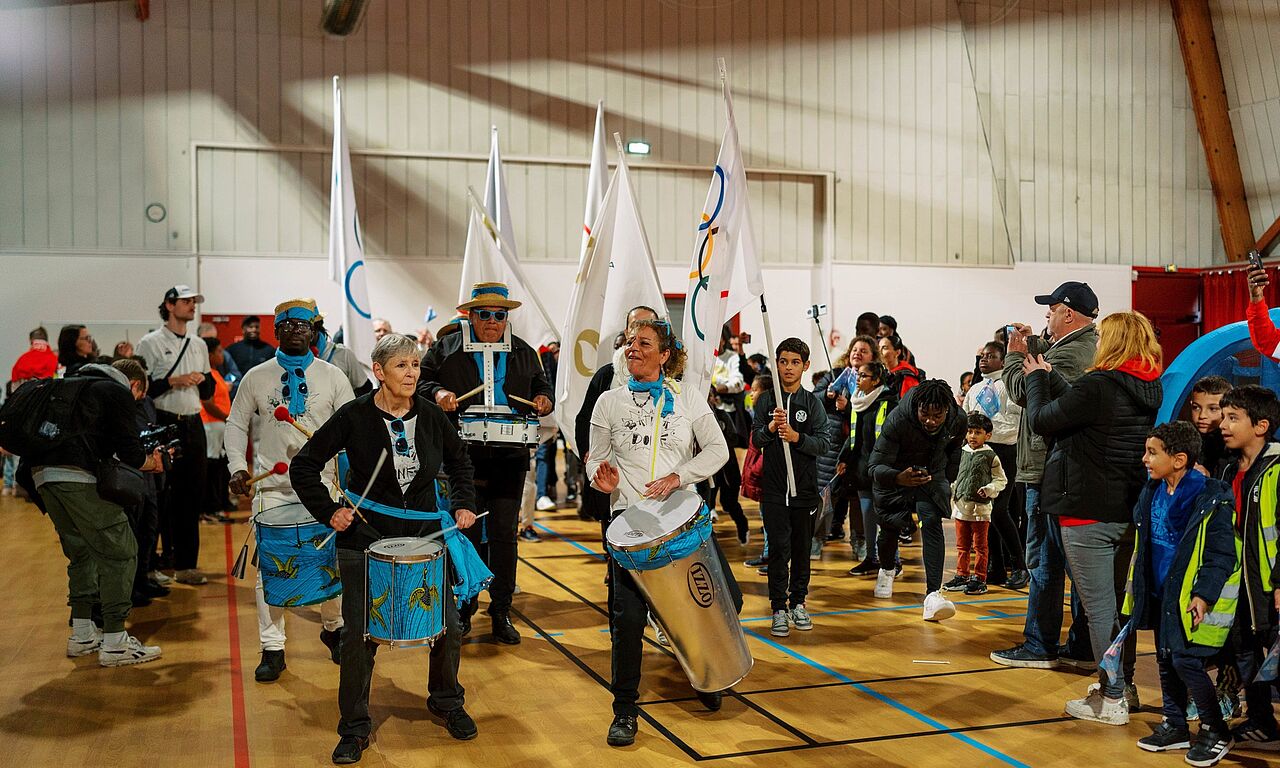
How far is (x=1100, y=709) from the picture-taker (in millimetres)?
5207

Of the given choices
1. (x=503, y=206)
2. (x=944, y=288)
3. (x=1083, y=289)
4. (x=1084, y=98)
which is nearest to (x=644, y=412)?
(x=1083, y=289)

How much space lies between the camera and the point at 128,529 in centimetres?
631

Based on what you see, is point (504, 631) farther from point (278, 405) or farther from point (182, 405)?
point (182, 405)

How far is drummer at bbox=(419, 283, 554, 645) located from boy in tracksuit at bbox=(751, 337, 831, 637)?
1.38 meters

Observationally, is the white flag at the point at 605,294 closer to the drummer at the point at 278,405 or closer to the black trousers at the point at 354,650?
the drummer at the point at 278,405

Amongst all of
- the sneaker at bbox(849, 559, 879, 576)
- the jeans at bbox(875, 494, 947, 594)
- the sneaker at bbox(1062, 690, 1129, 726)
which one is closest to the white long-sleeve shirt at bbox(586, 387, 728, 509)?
the sneaker at bbox(1062, 690, 1129, 726)

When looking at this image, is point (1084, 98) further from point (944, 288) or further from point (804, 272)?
point (804, 272)

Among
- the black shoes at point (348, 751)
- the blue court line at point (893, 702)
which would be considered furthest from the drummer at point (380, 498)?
the blue court line at point (893, 702)

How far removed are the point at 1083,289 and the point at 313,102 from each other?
13.9 meters

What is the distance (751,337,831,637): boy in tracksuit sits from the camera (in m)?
6.75

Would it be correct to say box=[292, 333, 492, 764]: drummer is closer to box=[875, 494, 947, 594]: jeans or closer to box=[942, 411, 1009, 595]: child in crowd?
box=[875, 494, 947, 594]: jeans

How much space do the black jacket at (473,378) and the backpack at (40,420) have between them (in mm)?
1872

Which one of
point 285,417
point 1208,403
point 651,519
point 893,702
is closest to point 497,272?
point 285,417

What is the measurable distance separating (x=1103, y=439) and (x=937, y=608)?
88.3 inches
